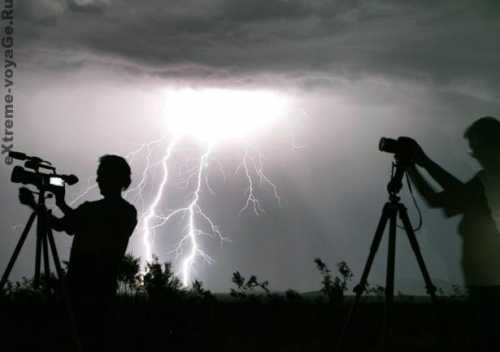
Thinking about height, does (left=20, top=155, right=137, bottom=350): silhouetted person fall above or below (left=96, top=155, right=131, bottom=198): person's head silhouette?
below

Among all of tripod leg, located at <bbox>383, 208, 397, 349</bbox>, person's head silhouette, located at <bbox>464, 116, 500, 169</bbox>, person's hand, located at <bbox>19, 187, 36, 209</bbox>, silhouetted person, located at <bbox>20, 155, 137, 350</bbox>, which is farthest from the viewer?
person's hand, located at <bbox>19, 187, 36, 209</bbox>

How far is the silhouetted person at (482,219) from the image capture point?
3527 mm

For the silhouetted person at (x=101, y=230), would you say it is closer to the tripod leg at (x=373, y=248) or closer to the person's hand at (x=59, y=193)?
the person's hand at (x=59, y=193)

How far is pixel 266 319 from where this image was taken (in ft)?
27.8

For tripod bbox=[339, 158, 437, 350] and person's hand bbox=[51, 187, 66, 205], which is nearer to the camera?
tripod bbox=[339, 158, 437, 350]

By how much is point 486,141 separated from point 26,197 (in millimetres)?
4001

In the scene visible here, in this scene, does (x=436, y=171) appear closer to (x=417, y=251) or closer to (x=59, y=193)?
(x=417, y=251)

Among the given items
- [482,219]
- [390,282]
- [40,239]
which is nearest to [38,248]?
[40,239]

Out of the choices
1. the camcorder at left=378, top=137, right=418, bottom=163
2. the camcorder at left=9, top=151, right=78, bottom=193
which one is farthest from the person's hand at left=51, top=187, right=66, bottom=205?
the camcorder at left=378, top=137, right=418, bottom=163

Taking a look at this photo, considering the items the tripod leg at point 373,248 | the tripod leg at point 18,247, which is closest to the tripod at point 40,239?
the tripod leg at point 18,247

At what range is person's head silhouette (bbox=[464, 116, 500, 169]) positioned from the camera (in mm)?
3660

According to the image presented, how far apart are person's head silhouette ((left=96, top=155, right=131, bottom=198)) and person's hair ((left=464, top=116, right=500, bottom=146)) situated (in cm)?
307

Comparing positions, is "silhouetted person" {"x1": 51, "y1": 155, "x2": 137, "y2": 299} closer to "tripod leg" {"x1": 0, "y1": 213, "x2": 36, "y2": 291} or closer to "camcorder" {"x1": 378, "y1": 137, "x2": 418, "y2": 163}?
"tripod leg" {"x1": 0, "y1": 213, "x2": 36, "y2": 291}

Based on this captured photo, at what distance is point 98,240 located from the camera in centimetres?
441
